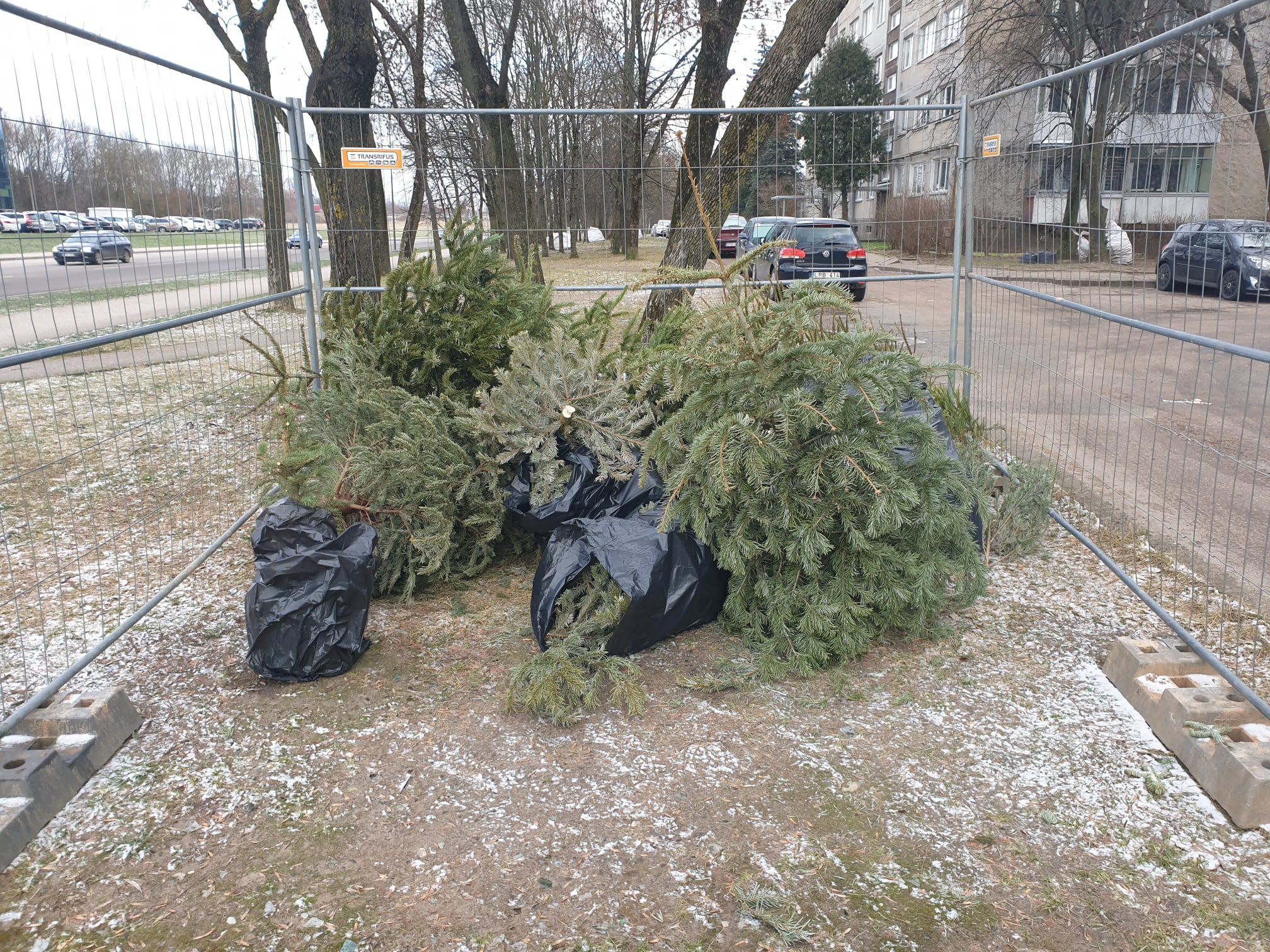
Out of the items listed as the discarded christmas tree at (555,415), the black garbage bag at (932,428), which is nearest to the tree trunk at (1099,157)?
the black garbage bag at (932,428)

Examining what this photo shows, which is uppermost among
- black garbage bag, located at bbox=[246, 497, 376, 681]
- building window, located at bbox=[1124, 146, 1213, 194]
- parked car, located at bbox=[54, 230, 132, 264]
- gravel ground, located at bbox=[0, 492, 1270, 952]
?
building window, located at bbox=[1124, 146, 1213, 194]

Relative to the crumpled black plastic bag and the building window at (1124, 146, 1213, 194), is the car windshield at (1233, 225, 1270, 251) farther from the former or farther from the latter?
the crumpled black plastic bag

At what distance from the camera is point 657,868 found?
2.47 m

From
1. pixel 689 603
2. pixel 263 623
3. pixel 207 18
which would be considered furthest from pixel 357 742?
pixel 207 18

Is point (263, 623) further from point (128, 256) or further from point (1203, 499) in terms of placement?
point (1203, 499)

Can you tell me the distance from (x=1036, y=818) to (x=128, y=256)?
383cm

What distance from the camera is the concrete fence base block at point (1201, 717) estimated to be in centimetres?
259

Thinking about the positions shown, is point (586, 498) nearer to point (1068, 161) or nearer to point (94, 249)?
point (94, 249)

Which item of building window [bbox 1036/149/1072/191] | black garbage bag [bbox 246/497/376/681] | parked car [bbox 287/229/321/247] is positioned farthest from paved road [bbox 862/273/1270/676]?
parked car [bbox 287/229/321/247]

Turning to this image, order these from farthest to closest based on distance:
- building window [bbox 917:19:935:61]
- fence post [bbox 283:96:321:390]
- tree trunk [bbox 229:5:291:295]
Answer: building window [bbox 917:19:935:61] → fence post [bbox 283:96:321:390] → tree trunk [bbox 229:5:291:295]

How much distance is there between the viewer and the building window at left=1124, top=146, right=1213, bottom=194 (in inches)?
129

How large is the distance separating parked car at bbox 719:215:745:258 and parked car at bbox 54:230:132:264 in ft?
17.8

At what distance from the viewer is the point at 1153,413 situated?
22.5 feet

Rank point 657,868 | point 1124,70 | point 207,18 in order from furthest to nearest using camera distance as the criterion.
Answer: point 207,18, point 1124,70, point 657,868
